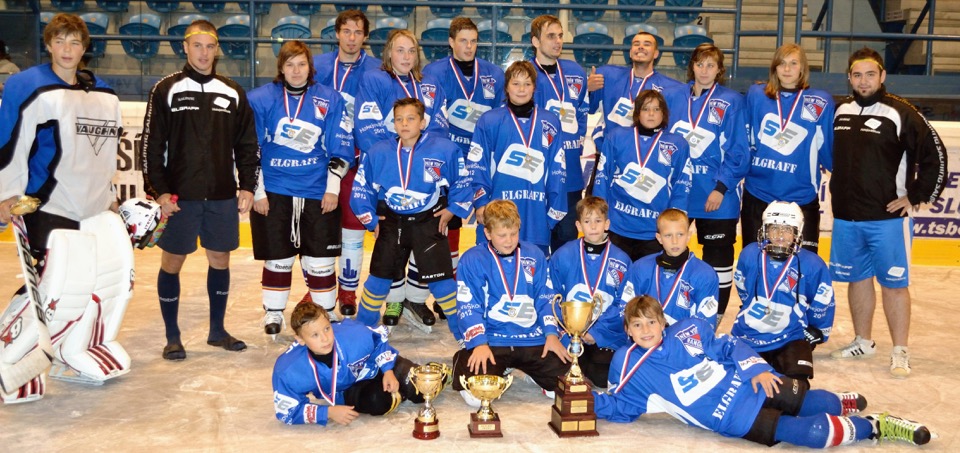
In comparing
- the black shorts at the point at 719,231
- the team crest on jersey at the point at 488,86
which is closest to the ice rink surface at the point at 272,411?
the black shorts at the point at 719,231

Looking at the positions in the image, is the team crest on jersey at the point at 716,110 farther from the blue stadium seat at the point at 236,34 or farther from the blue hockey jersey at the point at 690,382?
the blue stadium seat at the point at 236,34

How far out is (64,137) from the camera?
13.3 ft

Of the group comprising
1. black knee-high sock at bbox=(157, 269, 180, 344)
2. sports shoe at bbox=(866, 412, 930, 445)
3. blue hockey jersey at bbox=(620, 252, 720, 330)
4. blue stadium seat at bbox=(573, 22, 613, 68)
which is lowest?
sports shoe at bbox=(866, 412, 930, 445)

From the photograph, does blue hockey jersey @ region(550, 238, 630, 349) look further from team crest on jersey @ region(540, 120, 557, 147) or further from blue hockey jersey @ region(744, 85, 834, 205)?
blue hockey jersey @ region(744, 85, 834, 205)

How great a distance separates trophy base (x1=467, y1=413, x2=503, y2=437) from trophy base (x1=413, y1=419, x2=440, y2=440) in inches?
5.3

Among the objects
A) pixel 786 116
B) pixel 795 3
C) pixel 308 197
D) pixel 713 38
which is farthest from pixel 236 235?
pixel 795 3

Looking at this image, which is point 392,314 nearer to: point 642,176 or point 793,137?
point 642,176

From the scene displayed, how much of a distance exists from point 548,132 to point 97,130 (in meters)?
2.13

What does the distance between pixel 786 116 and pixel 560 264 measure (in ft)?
4.97

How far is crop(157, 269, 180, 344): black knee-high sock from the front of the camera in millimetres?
4707

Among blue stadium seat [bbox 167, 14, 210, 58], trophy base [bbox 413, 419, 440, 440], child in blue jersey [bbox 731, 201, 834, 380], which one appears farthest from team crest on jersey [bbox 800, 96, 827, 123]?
blue stadium seat [bbox 167, 14, 210, 58]

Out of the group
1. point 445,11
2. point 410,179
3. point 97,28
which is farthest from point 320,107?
point 97,28

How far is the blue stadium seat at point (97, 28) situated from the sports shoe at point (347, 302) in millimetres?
3820

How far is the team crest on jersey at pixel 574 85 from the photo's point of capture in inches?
210
